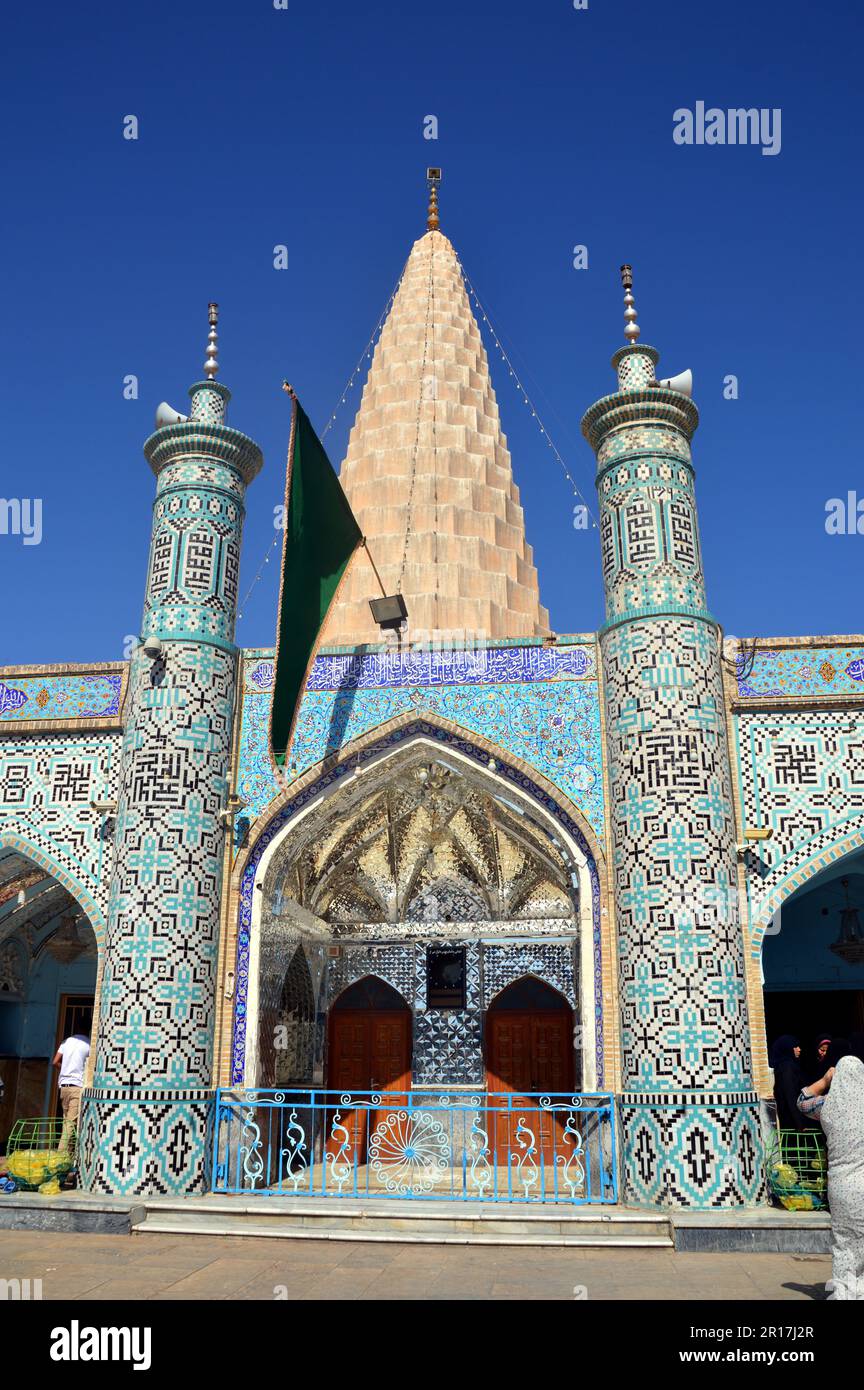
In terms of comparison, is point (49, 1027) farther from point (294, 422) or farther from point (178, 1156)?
point (294, 422)

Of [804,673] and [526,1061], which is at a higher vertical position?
[804,673]

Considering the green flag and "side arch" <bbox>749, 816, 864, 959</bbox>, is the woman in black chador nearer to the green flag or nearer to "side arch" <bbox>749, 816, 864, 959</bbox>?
"side arch" <bbox>749, 816, 864, 959</bbox>

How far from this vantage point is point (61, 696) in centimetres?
948

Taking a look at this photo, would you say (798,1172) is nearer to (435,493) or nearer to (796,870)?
(796,870)

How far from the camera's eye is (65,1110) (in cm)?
879

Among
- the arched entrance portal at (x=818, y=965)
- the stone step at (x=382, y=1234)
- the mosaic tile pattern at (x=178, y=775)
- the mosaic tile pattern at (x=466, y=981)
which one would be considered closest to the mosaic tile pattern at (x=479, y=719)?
the mosaic tile pattern at (x=178, y=775)

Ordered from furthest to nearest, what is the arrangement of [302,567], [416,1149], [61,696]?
[61,696]
[302,567]
[416,1149]

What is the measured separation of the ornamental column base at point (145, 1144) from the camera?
305 inches

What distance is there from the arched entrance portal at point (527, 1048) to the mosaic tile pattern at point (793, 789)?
328 centimetres

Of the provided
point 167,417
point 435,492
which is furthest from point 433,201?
point 167,417

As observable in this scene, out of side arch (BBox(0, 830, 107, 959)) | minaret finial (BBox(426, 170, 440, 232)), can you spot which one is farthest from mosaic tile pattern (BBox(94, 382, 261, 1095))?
minaret finial (BBox(426, 170, 440, 232))

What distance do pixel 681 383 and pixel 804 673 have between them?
2772mm

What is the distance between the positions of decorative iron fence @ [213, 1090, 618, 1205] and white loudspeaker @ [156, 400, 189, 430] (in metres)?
5.79

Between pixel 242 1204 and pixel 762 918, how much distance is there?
4.32 m
